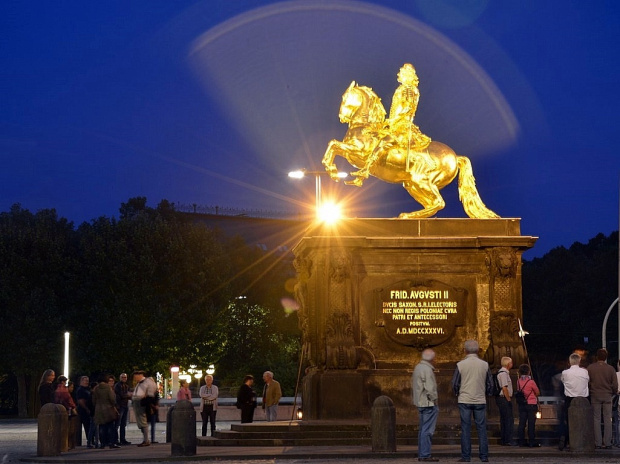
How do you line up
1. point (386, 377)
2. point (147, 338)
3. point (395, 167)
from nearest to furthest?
point (386, 377) < point (395, 167) < point (147, 338)

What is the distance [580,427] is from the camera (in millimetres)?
20891

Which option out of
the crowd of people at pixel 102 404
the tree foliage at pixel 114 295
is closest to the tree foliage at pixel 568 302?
the tree foliage at pixel 114 295

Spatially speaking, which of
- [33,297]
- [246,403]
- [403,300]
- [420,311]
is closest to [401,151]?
[403,300]

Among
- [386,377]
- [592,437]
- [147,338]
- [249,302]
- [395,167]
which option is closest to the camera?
[592,437]

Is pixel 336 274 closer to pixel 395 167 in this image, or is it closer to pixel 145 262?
pixel 395 167

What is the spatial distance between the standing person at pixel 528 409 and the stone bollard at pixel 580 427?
1.07 m

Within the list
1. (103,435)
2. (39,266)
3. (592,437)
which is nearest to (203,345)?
(39,266)

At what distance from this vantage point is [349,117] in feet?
87.1

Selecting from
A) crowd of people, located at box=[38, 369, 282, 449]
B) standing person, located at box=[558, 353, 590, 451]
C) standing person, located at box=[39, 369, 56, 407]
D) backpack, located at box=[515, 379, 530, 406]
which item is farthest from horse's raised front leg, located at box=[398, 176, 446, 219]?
standing person, located at box=[39, 369, 56, 407]

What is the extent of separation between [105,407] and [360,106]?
8.44 meters

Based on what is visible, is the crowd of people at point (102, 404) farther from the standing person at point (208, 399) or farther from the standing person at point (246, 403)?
the standing person at point (208, 399)

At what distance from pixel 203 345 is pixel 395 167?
28631 mm

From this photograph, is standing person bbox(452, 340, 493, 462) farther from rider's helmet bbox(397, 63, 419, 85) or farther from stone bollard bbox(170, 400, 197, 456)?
rider's helmet bbox(397, 63, 419, 85)

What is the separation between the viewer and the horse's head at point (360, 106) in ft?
86.6
